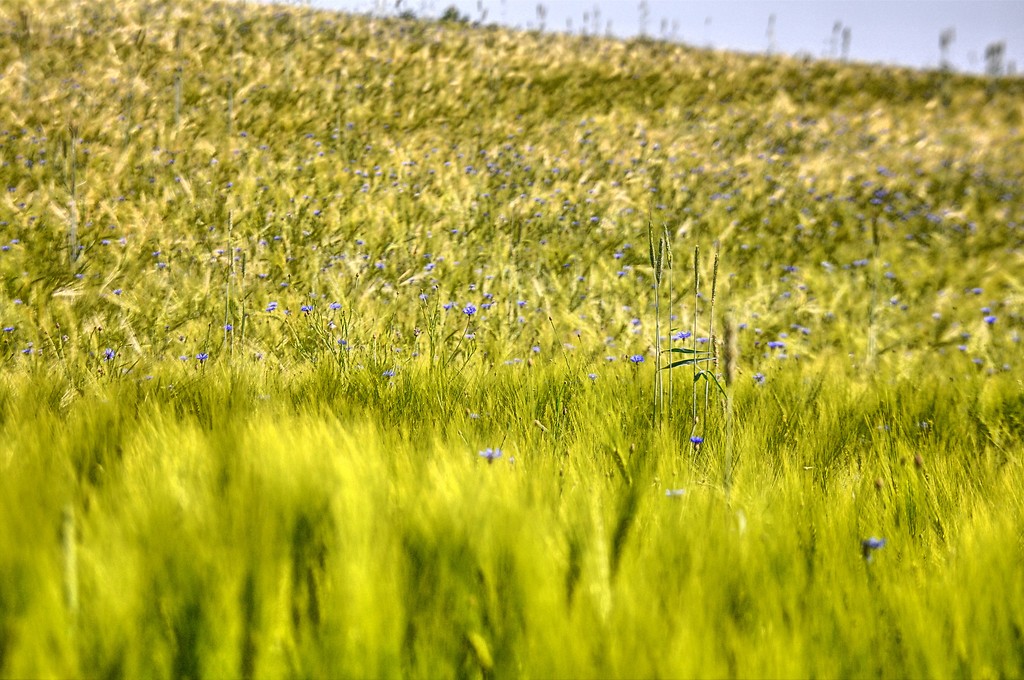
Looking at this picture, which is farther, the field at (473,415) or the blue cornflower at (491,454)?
the blue cornflower at (491,454)

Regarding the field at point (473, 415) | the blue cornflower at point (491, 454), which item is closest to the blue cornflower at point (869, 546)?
the field at point (473, 415)

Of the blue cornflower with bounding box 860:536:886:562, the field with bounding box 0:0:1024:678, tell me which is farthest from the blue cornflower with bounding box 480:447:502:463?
the blue cornflower with bounding box 860:536:886:562

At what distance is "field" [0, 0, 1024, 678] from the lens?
1.02 m

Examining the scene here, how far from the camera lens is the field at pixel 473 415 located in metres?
1.02

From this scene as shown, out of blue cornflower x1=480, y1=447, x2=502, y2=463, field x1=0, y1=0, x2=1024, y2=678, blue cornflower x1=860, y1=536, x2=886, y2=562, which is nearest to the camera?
field x1=0, y1=0, x2=1024, y2=678

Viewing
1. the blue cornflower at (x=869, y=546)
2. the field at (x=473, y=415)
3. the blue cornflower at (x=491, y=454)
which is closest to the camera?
the field at (x=473, y=415)

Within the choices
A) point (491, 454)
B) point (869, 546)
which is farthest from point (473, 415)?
point (869, 546)

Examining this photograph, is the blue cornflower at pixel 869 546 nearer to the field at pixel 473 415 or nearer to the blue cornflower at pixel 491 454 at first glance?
the field at pixel 473 415

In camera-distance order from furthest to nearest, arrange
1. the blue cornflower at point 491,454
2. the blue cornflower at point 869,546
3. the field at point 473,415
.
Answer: the blue cornflower at point 491,454 → the blue cornflower at point 869,546 → the field at point 473,415

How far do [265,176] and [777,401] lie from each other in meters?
4.49

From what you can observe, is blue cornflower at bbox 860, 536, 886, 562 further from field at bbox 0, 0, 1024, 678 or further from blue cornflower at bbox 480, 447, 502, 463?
blue cornflower at bbox 480, 447, 502, 463

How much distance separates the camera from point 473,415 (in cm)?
189

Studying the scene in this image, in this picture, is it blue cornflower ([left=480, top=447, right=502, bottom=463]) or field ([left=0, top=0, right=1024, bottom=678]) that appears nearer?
field ([left=0, top=0, right=1024, bottom=678])

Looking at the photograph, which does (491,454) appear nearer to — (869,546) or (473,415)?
(473,415)
